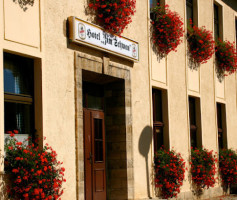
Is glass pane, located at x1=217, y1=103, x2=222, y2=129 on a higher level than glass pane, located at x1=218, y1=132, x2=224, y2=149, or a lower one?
higher

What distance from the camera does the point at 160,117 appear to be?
43.1 feet

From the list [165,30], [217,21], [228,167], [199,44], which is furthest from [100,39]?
[217,21]

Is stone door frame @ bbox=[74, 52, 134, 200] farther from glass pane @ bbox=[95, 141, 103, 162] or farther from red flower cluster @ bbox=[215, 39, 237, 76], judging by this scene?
red flower cluster @ bbox=[215, 39, 237, 76]

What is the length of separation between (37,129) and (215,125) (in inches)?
352

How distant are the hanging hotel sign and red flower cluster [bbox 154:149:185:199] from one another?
2587mm

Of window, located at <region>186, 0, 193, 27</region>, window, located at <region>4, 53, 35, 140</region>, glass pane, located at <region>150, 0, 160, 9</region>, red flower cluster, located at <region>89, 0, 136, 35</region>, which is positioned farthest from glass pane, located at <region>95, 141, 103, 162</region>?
window, located at <region>186, 0, 193, 27</region>

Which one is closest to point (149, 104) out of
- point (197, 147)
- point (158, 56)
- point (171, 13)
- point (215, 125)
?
point (158, 56)

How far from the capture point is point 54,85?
8.77 metres

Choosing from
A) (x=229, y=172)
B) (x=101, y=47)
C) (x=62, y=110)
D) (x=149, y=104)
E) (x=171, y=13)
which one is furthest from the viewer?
(x=229, y=172)

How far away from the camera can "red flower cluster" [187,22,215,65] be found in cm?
1462

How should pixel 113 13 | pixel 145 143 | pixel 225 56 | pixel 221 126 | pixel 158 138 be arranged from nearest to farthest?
pixel 113 13
pixel 145 143
pixel 158 138
pixel 225 56
pixel 221 126

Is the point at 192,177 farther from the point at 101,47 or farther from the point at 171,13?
the point at 101,47

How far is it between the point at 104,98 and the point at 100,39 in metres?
1.80

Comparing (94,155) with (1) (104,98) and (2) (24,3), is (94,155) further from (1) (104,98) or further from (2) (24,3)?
(2) (24,3)
